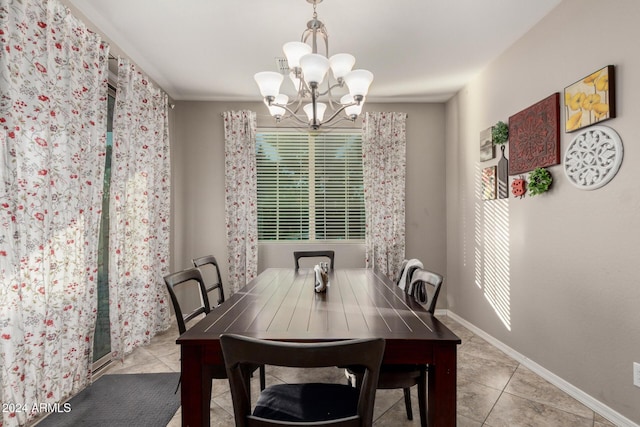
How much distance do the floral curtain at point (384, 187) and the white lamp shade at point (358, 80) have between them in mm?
2053

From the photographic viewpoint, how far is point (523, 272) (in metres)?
2.76

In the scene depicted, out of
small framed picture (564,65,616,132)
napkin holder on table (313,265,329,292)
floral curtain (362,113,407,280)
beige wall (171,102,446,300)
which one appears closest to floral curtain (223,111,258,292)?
beige wall (171,102,446,300)

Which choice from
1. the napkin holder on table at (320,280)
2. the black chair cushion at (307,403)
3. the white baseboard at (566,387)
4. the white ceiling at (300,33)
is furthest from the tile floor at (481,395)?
the white ceiling at (300,33)

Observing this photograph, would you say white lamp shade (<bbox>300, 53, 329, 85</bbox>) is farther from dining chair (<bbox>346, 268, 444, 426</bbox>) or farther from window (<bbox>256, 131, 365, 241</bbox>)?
window (<bbox>256, 131, 365, 241</bbox>)

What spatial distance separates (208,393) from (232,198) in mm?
2864

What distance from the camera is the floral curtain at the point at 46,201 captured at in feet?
5.71

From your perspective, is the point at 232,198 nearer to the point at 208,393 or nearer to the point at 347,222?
the point at 347,222

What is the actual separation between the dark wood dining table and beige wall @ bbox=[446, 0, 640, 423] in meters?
1.23

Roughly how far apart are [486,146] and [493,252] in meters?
1.06

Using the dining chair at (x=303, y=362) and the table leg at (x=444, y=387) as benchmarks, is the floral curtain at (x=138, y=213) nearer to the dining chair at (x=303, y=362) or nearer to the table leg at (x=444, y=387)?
the dining chair at (x=303, y=362)

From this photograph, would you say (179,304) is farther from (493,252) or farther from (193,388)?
(493,252)

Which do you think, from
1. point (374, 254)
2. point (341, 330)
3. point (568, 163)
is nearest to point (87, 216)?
point (341, 330)

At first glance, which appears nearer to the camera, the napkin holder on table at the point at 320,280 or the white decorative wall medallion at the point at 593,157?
the white decorative wall medallion at the point at 593,157

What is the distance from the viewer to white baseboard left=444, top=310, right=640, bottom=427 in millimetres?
1930
